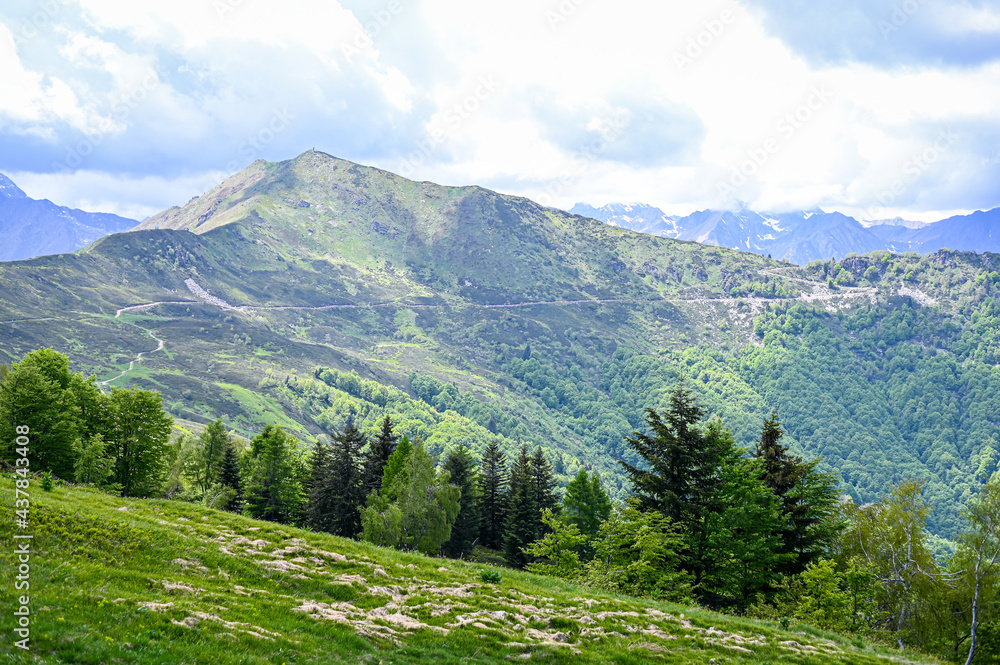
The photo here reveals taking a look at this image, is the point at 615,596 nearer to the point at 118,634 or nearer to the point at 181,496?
the point at 118,634

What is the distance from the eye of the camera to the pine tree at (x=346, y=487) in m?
68.9

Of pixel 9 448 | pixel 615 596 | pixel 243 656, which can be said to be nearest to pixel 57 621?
pixel 243 656

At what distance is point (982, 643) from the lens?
35.8 metres

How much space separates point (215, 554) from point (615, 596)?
68.7ft

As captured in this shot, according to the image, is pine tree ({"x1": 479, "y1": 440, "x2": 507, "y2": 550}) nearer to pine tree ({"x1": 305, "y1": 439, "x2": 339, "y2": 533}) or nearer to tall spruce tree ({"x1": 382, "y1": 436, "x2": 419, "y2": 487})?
tall spruce tree ({"x1": 382, "y1": 436, "x2": 419, "y2": 487})

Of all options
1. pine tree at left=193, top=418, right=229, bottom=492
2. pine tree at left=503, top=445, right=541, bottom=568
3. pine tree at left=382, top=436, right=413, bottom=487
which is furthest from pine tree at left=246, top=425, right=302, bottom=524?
pine tree at left=503, top=445, right=541, bottom=568

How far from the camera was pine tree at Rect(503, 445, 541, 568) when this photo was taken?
7644 centimetres

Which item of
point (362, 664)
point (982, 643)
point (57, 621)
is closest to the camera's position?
point (57, 621)

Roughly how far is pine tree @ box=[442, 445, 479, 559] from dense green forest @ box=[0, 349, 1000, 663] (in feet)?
23.9

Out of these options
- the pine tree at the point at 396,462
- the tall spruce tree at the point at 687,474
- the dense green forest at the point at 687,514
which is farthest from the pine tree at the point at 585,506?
the tall spruce tree at the point at 687,474

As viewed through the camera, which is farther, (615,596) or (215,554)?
(615,596)

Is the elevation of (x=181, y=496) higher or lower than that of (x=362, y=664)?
lower

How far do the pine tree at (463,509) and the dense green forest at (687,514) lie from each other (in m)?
7.29

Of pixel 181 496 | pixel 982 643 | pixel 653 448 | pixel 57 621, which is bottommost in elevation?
pixel 181 496
